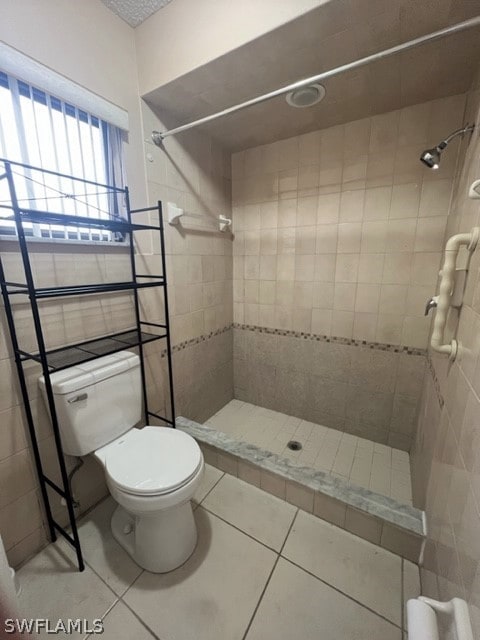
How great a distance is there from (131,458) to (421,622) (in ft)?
3.39

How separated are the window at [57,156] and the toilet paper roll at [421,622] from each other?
5.23 feet

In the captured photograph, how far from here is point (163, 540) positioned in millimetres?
1112

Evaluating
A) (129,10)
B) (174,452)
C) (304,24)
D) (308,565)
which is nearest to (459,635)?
(308,565)

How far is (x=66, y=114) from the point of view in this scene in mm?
1162

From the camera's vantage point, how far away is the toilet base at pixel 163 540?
1.11 m

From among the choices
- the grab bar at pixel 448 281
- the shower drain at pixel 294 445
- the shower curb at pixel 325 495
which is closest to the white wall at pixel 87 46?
the grab bar at pixel 448 281

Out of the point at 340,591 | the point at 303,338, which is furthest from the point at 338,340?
the point at 340,591

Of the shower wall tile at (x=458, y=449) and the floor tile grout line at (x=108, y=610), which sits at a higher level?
the shower wall tile at (x=458, y=449)

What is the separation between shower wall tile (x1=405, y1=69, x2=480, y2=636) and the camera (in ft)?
2.09

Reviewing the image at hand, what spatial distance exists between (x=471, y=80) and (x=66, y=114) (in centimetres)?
186

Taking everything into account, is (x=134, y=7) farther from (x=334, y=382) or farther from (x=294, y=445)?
(x=294, y=445)

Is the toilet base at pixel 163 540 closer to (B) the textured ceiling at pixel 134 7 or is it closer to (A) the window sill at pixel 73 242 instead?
(A) the window sill at pixel 73 242

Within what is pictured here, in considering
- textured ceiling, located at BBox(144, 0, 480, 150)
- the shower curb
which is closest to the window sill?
textured ceiling, located at BBox(144, 0, 480, 150)

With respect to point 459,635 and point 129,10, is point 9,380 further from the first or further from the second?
point 129,10
